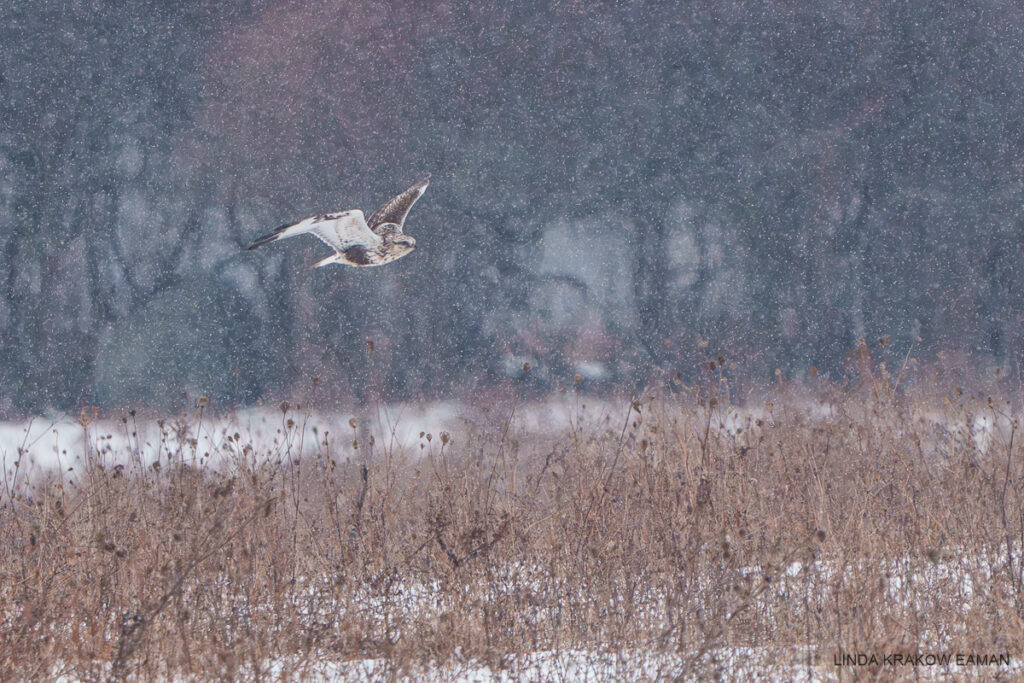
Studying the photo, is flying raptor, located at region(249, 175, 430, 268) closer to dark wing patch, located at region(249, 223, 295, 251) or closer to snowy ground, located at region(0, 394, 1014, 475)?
dark wing patch, located at region(249, 223, 295, 251)

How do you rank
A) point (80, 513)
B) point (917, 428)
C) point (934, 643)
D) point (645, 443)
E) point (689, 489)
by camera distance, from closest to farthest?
point (934, 643) < point (689, 489) < point (645, 443) < point (80, 513) < point (917, 428)

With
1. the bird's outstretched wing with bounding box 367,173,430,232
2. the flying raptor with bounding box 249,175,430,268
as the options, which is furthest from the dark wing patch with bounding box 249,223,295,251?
the bird's outstretched wing with bounding box 367,173,430,232

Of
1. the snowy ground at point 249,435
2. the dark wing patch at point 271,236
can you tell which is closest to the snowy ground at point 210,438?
the snowy ground at point 249,435

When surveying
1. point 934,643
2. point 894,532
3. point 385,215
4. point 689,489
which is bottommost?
point 934,643

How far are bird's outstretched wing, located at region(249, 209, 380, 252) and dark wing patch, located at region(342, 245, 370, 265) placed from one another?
39mm

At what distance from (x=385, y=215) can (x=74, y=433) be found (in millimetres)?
4062

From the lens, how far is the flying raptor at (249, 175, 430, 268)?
8.00m

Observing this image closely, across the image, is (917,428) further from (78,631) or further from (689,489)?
(78,631)

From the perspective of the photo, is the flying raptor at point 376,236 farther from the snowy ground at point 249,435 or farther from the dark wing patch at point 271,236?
the snowy ground at point 249,435

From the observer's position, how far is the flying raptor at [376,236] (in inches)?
315

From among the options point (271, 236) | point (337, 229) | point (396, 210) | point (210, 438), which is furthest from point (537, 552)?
point (396, 210)

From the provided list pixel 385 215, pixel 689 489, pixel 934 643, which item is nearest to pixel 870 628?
pixel 934 643

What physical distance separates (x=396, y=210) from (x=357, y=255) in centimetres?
56

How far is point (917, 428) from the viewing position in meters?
4.14
